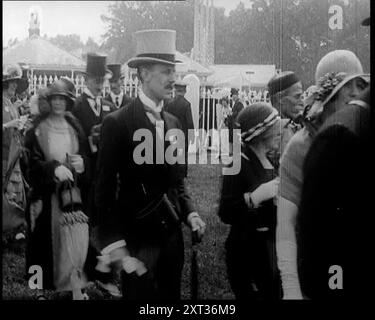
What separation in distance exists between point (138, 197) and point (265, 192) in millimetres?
707

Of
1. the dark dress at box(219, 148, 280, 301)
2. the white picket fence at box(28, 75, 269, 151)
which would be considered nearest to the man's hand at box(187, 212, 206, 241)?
the dark dress at box(219, 148, 280, 301)

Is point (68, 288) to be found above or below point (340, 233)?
below

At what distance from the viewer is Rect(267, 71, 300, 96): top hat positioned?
350cm

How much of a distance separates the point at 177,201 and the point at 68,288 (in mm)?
787

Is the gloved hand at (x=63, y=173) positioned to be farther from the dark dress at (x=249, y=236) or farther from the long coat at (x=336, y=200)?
the long coat at (x=336, y=200)

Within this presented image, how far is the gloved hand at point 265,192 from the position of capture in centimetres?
349

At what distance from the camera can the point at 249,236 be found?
3.53m

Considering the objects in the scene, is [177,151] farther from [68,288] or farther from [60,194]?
[68,288]

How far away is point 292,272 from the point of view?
138 inches

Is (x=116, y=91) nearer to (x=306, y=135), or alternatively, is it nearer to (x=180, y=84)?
(x=180, y=84)

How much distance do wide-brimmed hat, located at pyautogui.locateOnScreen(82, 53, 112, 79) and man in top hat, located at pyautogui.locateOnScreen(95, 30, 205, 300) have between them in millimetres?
142

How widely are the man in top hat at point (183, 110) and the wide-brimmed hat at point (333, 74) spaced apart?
0.69 metres

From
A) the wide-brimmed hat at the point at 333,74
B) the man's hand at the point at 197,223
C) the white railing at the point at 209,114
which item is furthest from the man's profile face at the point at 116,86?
the wide-brimmed hat at the point at 333,74
